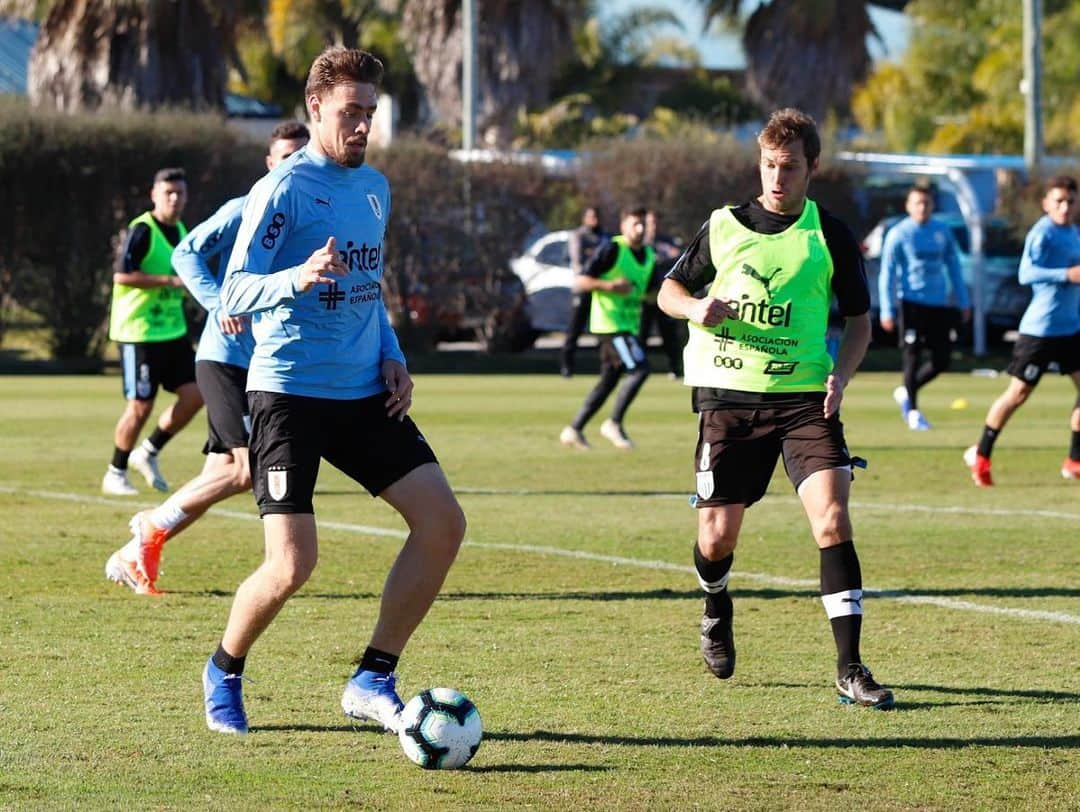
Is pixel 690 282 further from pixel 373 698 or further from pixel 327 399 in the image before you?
pixel 373 698

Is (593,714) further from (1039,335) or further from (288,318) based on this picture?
(1039,335)

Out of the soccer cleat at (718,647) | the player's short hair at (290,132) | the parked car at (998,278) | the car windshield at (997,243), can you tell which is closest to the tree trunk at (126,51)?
the parked car at (998,278)

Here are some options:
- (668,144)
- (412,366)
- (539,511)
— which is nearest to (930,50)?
(668,144)

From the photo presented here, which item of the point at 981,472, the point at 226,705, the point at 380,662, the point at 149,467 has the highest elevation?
the point at 380,662

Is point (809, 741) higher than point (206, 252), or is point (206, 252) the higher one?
point (206, 252)

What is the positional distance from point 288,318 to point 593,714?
1.66 metres

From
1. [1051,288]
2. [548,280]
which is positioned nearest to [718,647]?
[1051,288]

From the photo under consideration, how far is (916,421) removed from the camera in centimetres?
1856

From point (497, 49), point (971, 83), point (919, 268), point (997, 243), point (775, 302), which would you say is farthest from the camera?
point (971, 83)

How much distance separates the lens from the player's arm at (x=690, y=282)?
731 centimetres

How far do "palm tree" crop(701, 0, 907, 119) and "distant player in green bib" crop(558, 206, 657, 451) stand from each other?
23778 mm

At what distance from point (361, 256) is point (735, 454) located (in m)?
1.73

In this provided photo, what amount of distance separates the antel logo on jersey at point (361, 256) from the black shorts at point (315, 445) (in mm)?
410

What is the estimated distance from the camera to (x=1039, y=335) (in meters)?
13.8
